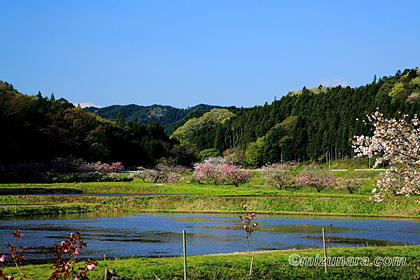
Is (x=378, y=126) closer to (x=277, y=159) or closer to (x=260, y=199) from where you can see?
(x=260, y=199)

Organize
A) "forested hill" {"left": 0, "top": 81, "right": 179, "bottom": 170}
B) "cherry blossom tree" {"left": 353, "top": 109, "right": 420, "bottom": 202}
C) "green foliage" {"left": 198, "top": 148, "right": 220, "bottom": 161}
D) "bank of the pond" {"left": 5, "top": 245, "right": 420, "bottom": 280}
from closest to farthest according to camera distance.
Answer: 1. "bank of the pond" {"left": 5, "top": 245, "right": 420, "bottom": 280}
2. "cherry blossom tree" {"left": 353, "top": 109, "right": 420, "bottom": 202}
3. "forested hill" {"left": 0, "top": 81, "right": 179, "bottom": 170}
4. "green foliage" {"left": 198, "top": 148, "right": 220, "bottom": 161}

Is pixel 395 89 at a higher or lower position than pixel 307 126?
higher

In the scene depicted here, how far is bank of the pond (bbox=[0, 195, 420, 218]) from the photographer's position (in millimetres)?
38938

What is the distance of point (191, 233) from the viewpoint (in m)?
25.7

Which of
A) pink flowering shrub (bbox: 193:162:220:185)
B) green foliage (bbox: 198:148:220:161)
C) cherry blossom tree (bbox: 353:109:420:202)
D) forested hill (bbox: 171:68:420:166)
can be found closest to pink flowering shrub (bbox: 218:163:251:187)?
pink flowering shrub (bbox: 193:162:220:185)

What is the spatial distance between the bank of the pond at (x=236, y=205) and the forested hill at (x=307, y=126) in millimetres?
72018

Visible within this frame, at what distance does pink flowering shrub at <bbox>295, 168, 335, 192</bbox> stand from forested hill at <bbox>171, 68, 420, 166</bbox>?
165 ft

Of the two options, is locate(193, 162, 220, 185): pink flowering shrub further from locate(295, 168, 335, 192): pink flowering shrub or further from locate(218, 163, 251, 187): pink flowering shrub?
locate(295, 168, 335, 192): pink flowering shrub

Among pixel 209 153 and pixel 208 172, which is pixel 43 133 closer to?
pixel 208 172

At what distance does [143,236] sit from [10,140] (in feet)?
203

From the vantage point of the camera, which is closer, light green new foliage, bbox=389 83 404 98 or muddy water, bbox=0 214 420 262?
muddy water, bbox=0 214 420 262
